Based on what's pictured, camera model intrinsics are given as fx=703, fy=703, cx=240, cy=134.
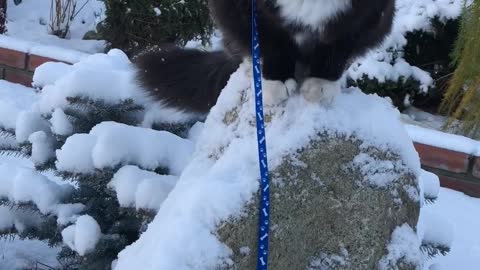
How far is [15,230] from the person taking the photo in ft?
5.34

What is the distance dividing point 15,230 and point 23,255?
413 mm

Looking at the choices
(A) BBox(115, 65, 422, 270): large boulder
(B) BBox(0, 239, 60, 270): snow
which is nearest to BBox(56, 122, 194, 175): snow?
(A) BBox(115, 65, 422, 270): large boulder

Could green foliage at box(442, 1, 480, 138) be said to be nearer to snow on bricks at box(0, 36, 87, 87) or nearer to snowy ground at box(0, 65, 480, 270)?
snowy ground at box(0, 65, 480, 270)

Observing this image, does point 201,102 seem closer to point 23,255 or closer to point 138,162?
point 138,162

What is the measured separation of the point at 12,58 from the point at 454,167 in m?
2.09

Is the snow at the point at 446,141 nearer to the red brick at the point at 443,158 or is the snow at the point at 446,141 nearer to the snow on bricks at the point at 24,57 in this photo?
the red brick at the point at 443,158

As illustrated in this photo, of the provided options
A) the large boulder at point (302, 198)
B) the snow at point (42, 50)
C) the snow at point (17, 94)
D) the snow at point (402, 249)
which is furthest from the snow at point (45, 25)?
the snow at point (402, 249)

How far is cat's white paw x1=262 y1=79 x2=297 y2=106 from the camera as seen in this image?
1451mm

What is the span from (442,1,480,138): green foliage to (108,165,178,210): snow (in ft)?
5.56

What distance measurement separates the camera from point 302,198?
1.28 metres

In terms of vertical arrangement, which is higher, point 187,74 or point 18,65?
point 187,74

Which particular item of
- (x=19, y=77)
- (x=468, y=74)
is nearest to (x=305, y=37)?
(x=468, y=74)

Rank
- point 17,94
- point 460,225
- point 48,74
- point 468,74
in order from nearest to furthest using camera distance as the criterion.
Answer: point 48,74, point 460,225, point 468,74, point 17,94

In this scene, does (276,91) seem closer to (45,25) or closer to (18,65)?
(18,65)
